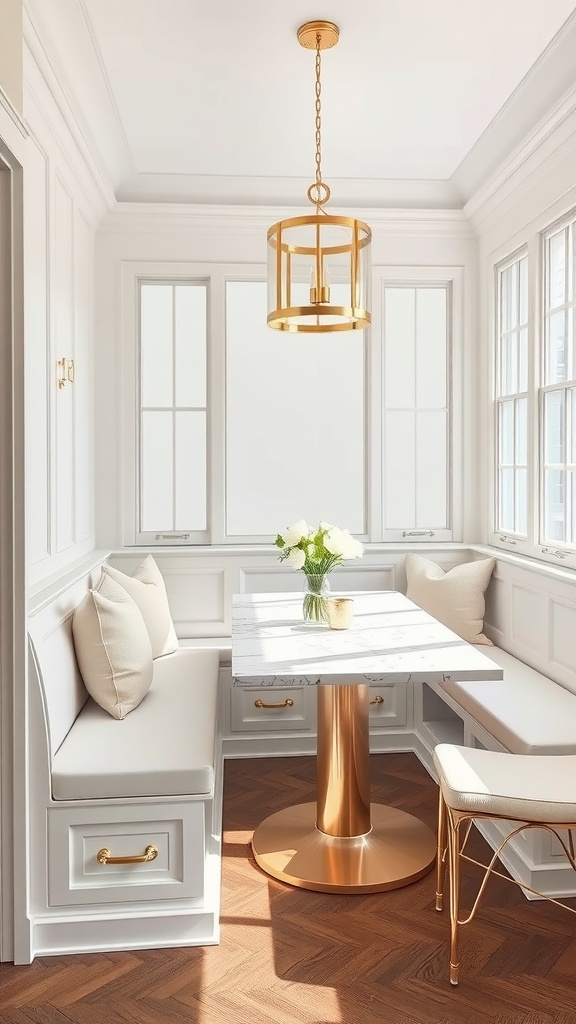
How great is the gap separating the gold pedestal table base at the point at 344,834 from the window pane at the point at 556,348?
159 cm

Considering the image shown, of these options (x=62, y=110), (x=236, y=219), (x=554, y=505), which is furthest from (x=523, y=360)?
(x=62, y=110)

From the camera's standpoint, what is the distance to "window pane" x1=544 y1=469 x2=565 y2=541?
10.7 ft

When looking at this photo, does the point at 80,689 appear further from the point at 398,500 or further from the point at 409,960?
the point at 398,500

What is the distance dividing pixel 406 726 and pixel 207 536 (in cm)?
142

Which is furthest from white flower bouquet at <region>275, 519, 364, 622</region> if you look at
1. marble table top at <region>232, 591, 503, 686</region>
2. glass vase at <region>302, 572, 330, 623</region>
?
marble table top at <region>232, 591, 503, 686</region>

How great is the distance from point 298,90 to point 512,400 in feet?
5.65

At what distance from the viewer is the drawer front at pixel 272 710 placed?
12.4ft

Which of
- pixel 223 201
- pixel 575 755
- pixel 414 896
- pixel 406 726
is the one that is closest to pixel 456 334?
pixel 223 201

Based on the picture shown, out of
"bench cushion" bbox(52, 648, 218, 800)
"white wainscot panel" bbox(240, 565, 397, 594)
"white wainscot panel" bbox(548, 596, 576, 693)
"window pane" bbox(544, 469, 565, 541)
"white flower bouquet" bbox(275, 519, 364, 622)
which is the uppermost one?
"window pane" bbox(544, 469, 565, 541)

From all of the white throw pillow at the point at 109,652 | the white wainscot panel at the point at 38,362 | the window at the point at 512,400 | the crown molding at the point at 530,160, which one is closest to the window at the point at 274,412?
the window at the point at 512,400

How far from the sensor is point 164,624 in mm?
3512

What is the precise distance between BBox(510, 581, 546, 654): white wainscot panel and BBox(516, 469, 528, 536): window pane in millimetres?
331

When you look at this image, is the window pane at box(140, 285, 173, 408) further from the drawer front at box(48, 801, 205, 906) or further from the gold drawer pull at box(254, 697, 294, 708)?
the drawer front at box(48, 801, 205, 906)

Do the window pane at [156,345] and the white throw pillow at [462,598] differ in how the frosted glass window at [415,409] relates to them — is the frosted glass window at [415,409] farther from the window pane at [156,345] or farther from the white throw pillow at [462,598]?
the window pane at [156,345]
